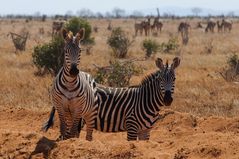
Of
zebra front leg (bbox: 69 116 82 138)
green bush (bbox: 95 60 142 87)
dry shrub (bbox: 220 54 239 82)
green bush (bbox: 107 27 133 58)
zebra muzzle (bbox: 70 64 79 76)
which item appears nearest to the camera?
zebra muzzle (bbox: 70 64 79 76)

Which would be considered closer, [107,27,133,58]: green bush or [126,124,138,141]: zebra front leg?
[126,124,138,141]: zebra front leg

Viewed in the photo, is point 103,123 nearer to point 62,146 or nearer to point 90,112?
point 90,112

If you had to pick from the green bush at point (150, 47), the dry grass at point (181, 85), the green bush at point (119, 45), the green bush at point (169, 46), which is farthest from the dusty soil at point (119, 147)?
the green bush at point (169, 46)

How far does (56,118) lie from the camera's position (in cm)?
1275

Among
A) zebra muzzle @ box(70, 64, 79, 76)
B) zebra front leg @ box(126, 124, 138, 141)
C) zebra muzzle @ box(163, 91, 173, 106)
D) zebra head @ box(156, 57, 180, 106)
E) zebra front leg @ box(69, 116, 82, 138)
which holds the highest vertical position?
zebra muzzle @ box(70, 64, 79, 76)

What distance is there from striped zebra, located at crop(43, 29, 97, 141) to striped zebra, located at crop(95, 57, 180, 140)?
2.12 feet

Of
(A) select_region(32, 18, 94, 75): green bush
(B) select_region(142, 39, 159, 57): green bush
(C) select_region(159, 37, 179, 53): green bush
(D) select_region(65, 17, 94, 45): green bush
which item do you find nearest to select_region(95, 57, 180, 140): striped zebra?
(A) select_region(32, 18, 94, 75): green bush

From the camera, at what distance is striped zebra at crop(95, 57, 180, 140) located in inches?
377

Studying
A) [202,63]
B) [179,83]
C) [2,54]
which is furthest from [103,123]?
[2,54]

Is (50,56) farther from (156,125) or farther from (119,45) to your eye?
(119,45)

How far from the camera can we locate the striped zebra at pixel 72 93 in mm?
8711

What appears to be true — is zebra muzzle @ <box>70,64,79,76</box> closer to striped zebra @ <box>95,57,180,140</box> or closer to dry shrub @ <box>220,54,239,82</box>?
striped zebra @ <box>95,57,180,140</box>

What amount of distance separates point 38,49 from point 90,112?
1040cm

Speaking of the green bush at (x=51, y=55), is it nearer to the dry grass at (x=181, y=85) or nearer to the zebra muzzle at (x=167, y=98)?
the dry grass at (x=181, y=85)
